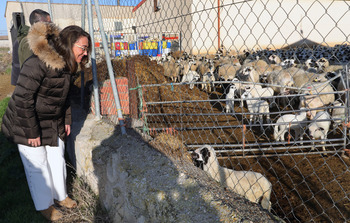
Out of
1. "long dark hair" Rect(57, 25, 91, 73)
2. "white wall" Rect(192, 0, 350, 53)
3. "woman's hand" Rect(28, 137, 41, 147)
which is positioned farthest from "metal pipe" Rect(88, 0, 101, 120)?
"white wall" Rect(192, 0, 350, 53)

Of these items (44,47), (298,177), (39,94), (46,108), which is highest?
(44,47)

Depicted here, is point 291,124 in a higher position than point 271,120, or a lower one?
higher

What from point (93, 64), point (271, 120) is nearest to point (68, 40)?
point (93, 64)

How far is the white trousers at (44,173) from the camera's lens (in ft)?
7.73

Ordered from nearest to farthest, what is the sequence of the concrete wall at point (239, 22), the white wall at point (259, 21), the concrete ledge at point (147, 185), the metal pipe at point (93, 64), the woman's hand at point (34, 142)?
the concrete ledge at point (147, 185), the concrete wall at point (239, 22), the woman's hand at point (34, 142), the metal pipe at point (93, 64), the white wall at point (259, 21)

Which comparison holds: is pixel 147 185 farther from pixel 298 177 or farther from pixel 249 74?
pixel 249 74

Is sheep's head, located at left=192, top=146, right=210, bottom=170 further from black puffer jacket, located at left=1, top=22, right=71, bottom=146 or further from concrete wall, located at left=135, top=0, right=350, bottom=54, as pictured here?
black puffer jacket, located at left=1, top=22, right=71, bottom=146

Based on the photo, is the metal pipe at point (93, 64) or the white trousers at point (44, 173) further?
the metal pipe at point (93, 64)

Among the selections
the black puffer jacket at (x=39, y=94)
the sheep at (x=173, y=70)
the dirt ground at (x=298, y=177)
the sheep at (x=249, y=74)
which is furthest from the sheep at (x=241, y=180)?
the sheep at (x=173, y=70)

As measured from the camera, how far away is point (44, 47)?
6.63ft

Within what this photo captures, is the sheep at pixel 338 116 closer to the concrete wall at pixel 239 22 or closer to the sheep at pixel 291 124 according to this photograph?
the sheep at pixel 291 124

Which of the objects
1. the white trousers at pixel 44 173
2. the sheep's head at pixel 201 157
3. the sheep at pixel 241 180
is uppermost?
the white trousers at pixel 44 173

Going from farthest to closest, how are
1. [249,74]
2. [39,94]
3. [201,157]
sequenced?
[249,74], [201,157], [39,94]

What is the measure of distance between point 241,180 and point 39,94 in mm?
2675
